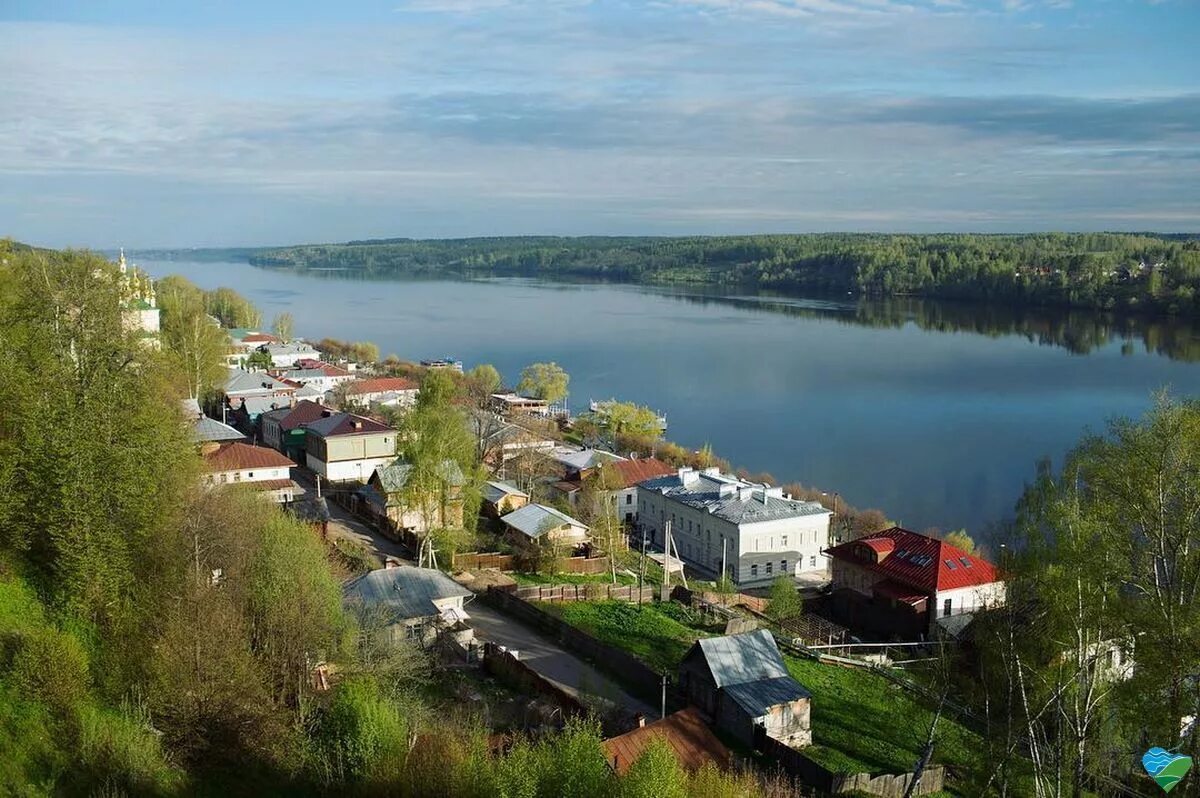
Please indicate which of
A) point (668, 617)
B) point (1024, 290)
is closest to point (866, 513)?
point (668, 617)

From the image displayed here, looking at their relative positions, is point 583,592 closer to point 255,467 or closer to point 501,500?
point 501,500

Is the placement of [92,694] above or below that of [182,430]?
below

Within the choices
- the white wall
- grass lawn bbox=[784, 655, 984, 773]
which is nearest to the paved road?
grass lawn bbox=[784, 655, 984, 773]

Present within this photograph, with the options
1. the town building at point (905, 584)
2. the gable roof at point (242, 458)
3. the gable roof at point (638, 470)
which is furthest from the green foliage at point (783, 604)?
the gable roof at point (242, 458)

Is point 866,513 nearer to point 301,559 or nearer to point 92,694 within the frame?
point 301,559

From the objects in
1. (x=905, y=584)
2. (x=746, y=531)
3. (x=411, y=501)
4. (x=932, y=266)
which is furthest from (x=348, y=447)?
(x=932, y=266)

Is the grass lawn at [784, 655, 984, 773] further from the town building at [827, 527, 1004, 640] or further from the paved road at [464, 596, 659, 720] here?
the town building at [827, 527, 1004, 640]
